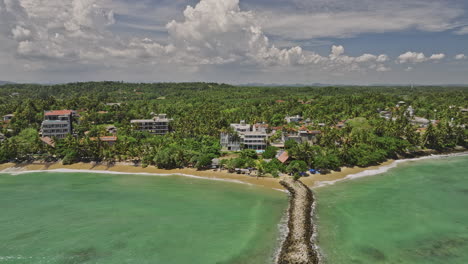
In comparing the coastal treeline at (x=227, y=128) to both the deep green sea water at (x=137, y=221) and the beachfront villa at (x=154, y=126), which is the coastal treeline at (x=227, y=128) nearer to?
the beachfront villa at (x=154, y=126)

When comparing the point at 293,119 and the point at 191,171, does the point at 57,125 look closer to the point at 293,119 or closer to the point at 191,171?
the point at 191,171

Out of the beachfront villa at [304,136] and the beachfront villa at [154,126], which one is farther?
the beachfront villa at [154,126]

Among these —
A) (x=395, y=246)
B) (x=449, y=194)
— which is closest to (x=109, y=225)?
(x=395, y=246)

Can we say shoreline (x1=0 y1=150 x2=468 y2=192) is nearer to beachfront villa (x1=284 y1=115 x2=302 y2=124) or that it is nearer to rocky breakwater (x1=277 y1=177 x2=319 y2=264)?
rocky breakwater (x1=277 y1=177 x2=319 y2=264)

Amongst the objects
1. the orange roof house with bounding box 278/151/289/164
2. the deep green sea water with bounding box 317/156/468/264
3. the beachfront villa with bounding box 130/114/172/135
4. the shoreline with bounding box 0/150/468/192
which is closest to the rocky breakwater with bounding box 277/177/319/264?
the deep green sea water with bounding box 317/156/468/264

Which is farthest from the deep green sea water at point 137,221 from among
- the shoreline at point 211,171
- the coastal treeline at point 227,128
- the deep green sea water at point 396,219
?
the coastal treeline at point 227,128

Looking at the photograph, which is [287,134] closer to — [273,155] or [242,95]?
[273,155]

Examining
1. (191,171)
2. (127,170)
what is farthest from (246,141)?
(127,170)
